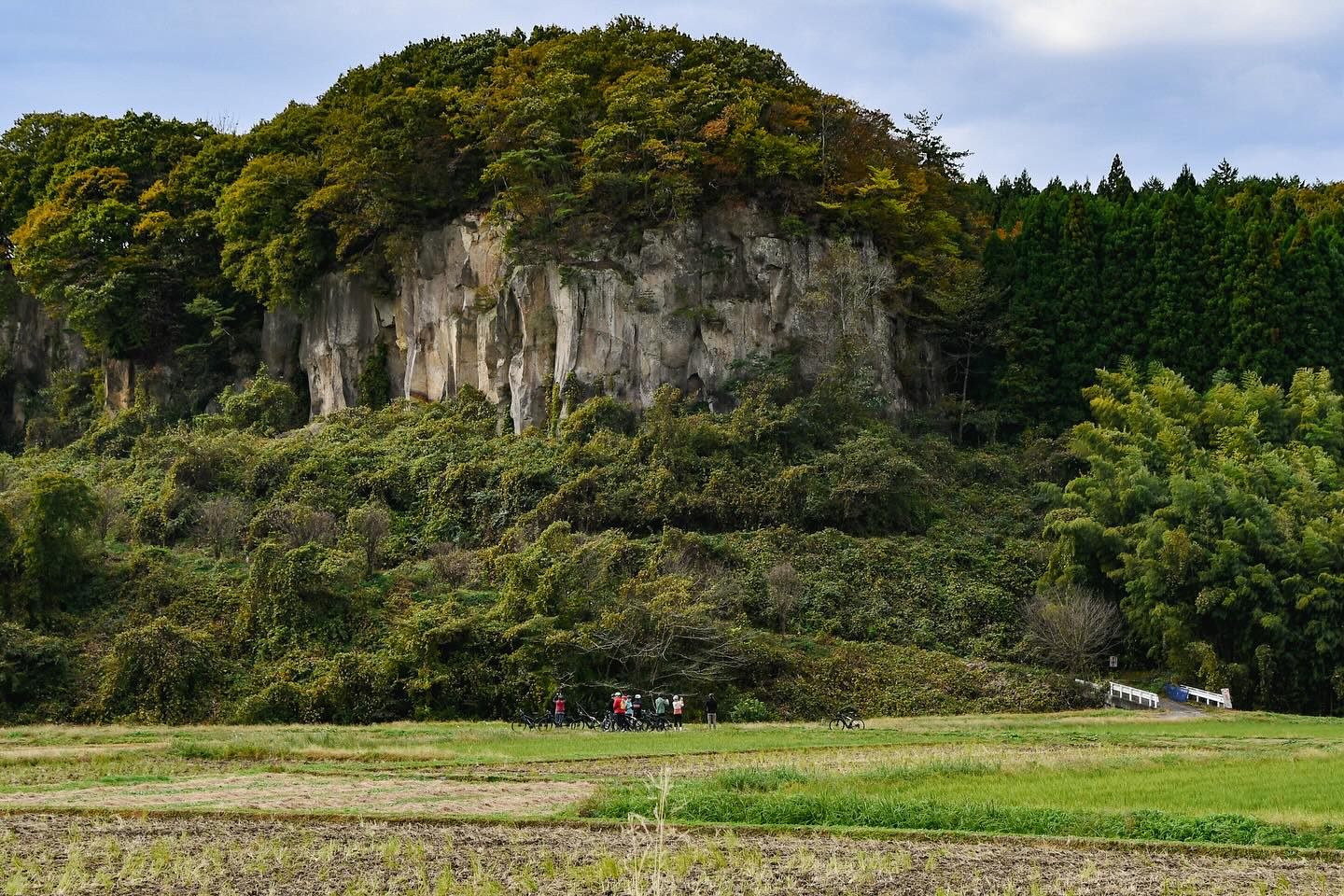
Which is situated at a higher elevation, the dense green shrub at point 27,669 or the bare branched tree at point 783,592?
the bare branched tree at point 783,592

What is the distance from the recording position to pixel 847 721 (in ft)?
117

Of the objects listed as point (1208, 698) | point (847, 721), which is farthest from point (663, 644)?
point (1208, 698)

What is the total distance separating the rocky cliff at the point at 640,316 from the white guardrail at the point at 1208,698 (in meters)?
19.8

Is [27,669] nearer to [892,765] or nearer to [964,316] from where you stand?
[892,765]

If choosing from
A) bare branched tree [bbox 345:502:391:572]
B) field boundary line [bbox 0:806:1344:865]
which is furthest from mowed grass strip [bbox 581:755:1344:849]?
bare branched tree [bbox 345:502:391:572]

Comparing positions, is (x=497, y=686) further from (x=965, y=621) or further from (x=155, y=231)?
(x=155, y=231)

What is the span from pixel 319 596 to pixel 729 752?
18613mm

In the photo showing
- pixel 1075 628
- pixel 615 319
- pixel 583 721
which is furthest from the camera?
pixel 615 319

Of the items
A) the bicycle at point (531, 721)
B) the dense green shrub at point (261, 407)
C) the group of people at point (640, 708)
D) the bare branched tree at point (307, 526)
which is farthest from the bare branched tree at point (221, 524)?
the bicycle at point (531, 721)

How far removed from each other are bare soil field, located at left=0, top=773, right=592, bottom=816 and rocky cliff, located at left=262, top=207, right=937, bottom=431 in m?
32.7

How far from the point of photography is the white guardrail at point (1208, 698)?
128ft

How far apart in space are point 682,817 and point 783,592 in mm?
26079

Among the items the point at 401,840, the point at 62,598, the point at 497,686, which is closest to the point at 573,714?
the point at 497,686

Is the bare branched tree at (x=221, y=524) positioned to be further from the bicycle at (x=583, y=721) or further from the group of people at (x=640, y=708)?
the bicycle at (x=583, y=721)
